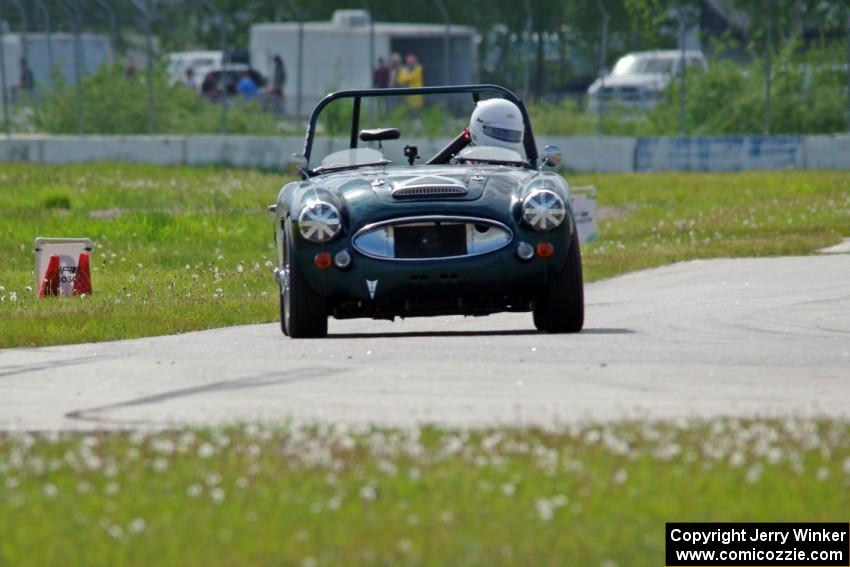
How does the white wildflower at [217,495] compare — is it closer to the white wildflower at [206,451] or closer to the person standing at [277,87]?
the white wildflower at [206,451]

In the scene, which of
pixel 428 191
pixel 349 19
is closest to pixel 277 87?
pixel 349 19

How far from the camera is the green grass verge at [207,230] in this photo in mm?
12203

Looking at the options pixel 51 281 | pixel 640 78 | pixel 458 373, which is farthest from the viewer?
pixel 640 78

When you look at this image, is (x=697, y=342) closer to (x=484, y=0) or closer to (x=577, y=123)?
(x=577, y=123)

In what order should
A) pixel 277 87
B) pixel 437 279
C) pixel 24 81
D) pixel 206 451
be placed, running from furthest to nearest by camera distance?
pixel 277 87, pixel 24 81, pixel 437 279, pixel 206 451

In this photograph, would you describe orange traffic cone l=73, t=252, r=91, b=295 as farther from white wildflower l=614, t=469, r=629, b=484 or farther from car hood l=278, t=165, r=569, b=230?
white wildflower l=614, t=469, r=629, b=484

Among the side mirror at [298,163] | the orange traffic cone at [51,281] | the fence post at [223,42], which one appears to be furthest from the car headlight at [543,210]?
the fence post at [223,42]

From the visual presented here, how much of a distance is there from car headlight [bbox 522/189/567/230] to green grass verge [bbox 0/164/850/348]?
2737 mm

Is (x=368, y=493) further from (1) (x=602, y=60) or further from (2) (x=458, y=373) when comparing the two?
(1) (x=602, y=60)

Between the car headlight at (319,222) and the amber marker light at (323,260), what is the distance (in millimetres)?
82

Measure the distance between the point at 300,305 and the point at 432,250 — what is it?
83 cm

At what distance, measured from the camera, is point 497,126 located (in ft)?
38.8

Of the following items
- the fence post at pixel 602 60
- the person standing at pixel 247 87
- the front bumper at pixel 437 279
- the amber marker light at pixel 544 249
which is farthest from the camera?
the person standing at pixel 247 87

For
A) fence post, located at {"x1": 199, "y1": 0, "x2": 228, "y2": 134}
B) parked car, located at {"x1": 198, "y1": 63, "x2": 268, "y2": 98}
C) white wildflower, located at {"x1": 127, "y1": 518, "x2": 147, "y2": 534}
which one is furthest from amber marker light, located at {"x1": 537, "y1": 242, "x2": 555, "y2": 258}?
parked car, located at {"x1": 198, "y1": 63, "x2": 268, "y2": 98}
